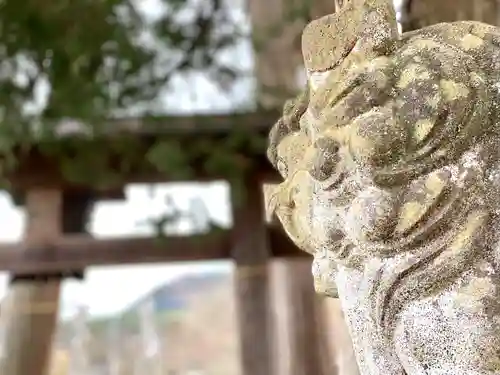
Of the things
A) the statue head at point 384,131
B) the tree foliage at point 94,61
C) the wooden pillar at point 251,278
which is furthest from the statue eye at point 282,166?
the wooden pillar at point 251,278

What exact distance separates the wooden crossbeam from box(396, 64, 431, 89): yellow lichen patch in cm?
143

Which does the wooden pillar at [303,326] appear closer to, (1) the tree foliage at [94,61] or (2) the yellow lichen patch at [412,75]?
(1) the tree foliage at [94,61]

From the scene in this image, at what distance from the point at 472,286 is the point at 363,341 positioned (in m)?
0.08

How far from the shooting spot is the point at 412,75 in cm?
43

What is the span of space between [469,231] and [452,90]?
0.26 feet

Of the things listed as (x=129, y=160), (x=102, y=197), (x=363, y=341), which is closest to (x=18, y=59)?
(x=129, y=160)

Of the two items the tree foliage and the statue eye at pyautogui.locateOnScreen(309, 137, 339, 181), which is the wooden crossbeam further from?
the statue eye at pyautogui.locateOnScreen(309, 137, 339, 181)

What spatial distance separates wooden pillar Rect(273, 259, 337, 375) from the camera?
1896 mm

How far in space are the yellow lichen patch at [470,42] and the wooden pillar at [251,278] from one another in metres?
1.39

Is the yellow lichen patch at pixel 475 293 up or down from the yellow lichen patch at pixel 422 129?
down

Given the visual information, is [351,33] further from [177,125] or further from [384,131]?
[177,125]

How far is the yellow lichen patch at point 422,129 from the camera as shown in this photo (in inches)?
16.5

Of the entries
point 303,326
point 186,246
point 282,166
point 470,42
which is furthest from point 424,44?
point 303,326

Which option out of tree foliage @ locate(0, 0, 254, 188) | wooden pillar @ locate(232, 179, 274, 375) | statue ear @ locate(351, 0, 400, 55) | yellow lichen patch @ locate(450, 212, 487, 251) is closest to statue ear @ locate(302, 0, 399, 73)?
statue ear @ locate(351, 0, 400, 55)
